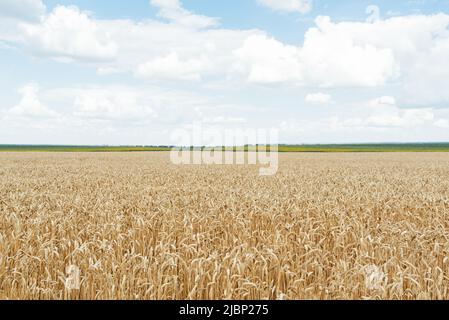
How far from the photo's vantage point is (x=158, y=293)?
439 cm

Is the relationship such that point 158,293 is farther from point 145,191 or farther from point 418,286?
point 145,191

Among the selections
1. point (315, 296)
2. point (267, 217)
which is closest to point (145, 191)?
point (267, 217)

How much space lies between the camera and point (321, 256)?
5.61 metres

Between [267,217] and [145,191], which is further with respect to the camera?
[145,191]

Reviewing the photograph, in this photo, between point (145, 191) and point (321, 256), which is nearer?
point (321, 256)

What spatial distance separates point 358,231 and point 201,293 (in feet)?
11.6

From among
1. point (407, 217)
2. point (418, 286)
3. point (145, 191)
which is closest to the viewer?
point (418, 286)

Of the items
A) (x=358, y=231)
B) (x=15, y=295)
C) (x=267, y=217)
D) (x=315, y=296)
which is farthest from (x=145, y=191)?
(x=315, y=296)

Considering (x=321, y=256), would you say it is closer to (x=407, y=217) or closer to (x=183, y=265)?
(x=183, y=265)

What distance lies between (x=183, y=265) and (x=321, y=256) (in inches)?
74.8

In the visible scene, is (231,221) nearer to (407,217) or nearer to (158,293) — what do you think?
(158,293)
